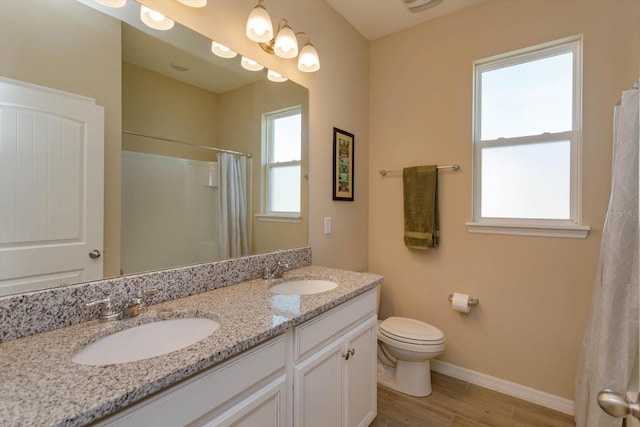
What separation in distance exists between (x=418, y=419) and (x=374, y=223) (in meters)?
1.42

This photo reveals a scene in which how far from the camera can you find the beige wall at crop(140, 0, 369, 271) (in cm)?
146

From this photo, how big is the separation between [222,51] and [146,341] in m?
1.30

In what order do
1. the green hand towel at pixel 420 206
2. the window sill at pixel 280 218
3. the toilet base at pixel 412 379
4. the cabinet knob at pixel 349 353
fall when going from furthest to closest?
the green hand towel at pixel 420 206 < the toilet base at pixel 412 379 < the window sill at pixel 280 218 < the cabinet knob at pixel 349 353

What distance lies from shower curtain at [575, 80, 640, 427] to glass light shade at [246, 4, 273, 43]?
5.60ft

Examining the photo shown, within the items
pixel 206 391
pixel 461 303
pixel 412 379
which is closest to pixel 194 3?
pixel 206 391

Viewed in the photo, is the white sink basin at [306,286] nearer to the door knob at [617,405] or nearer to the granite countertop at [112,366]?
the granite countertop at [112,366]

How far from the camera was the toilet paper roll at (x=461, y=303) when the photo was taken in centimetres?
205

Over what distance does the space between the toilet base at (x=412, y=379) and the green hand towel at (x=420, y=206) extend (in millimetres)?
828

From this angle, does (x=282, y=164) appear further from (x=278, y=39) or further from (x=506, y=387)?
(x=506, y=387)

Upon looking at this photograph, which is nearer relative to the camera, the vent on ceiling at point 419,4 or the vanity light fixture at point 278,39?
the vanity light fixture at point 278,39

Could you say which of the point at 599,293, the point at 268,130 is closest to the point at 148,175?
the point at 268,130

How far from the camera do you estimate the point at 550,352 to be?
1845mm

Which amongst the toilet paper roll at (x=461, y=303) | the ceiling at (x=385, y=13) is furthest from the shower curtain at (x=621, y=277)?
the ceiling at (x=385, y=13)

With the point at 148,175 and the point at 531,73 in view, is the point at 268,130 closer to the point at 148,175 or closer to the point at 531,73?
the point at 148,175
